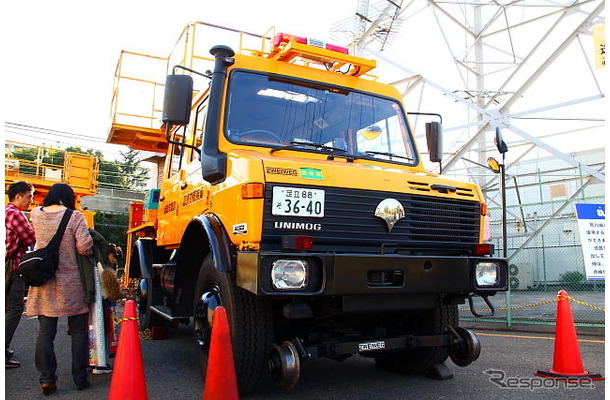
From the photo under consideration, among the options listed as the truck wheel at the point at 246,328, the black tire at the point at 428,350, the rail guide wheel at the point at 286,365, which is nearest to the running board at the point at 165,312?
the truck wheel at the point at 246,328

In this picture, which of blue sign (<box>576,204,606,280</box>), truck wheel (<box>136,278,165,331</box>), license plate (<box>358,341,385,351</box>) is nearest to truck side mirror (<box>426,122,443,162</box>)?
blue sign (<box>576,204,606,280</box>)

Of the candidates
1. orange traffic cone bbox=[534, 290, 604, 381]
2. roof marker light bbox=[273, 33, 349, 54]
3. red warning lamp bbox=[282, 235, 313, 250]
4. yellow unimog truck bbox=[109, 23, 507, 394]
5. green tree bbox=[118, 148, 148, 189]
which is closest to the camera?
red warning lamp bbox=[282, 235, 313, 250]

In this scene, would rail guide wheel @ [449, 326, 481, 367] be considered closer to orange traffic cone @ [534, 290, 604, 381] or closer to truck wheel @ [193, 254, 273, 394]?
orange traffic cone @ [534, 290, 604, 381]

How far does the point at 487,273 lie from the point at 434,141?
6.27 ft

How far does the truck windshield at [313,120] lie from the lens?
445 cm

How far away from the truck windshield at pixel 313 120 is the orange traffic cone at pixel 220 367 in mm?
1646

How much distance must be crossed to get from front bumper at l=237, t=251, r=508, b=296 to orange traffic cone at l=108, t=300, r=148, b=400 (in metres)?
0.87

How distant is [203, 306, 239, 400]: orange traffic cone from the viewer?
327cm

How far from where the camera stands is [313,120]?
4.69 meters

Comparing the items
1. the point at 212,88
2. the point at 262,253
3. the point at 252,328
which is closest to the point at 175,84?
the point at 212,88

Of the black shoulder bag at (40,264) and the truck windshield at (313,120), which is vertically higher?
the truck windshield at (313,120)

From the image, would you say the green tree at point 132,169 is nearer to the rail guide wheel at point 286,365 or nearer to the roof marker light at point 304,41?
the roof marker light at point 304,41

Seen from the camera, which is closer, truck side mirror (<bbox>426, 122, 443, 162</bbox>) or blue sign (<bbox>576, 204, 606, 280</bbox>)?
truck side mirror (<bbox>426, 122, 443, 162</bbox>)

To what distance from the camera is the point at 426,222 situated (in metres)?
4.08
